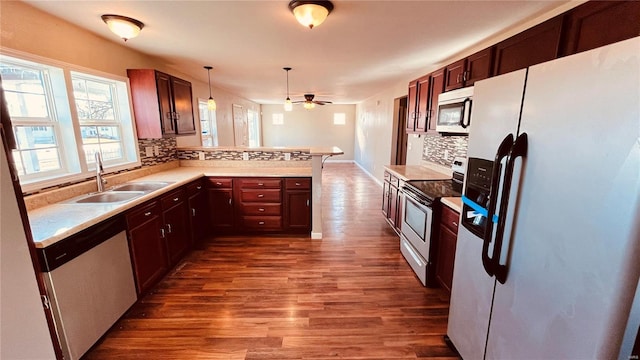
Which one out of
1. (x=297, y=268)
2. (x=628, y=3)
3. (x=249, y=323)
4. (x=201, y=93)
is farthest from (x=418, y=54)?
(x=201, y=93)

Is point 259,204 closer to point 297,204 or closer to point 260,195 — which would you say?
point 260,195

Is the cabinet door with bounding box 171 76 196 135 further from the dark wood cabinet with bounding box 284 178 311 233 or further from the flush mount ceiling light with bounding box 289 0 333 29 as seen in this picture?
the flush mount ceiling light with bounding box 289 0 333 29

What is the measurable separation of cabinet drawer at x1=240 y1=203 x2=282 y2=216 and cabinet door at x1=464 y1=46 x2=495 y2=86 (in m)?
2.64

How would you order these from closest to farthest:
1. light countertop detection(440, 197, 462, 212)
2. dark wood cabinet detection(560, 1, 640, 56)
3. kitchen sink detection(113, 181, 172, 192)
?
dark wood cabinet detection(560, 1, 640, 56), light countertop detection(440, 197, 462, 212), kitchen sink detection(113, 181, 172, 192)

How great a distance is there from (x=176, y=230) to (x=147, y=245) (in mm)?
521

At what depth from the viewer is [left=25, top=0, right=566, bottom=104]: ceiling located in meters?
1.92

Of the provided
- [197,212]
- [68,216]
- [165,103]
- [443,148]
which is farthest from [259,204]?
[443,148]

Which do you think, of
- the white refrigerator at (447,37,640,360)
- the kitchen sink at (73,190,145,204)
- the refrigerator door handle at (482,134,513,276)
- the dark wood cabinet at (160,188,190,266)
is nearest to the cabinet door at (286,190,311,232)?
the dark wood cabinet at (160,188,190,266)

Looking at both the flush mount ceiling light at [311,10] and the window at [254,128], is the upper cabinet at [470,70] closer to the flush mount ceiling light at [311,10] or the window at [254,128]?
the flush mount ceiling light at [311,10]

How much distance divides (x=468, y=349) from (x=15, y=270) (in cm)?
220

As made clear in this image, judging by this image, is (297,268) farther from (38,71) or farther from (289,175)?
(38,71)

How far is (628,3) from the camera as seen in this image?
127cm

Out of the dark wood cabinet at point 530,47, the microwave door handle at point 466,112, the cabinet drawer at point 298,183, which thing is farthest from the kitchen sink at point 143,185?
the dark wood cabinet at point 530,47

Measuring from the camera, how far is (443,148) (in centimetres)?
349
